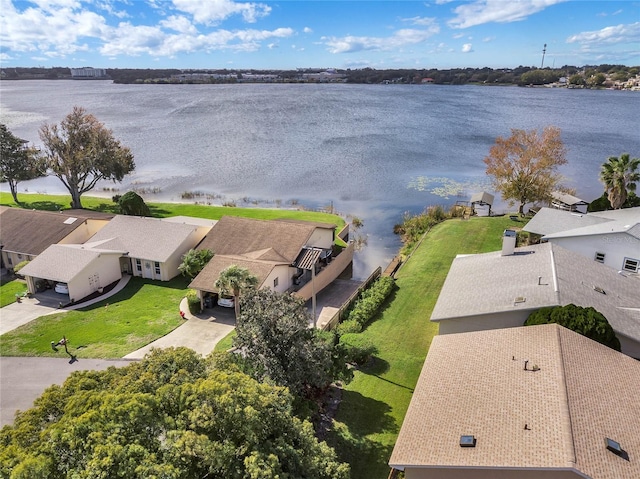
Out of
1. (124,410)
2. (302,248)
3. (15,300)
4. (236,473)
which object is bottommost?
(15,300)

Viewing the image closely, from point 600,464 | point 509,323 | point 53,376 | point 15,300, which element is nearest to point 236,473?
point 600,464

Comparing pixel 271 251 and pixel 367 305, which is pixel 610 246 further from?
pixel 271 251

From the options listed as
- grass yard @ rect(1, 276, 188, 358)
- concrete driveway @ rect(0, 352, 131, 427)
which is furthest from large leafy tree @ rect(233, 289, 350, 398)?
grass yard @ rect(1, 276, 188, 358)

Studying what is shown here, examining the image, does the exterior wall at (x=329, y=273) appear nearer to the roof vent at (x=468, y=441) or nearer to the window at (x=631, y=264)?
the roof vent at (x=468, y=441)

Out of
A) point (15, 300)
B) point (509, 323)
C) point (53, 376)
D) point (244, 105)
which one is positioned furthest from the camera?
point (244, 105)

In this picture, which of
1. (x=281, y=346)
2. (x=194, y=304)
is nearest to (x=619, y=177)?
(x=194, y=304)

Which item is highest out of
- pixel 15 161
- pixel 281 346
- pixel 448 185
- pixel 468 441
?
pixel 15 161

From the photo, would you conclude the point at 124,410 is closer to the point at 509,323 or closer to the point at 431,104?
the point at 509,323
